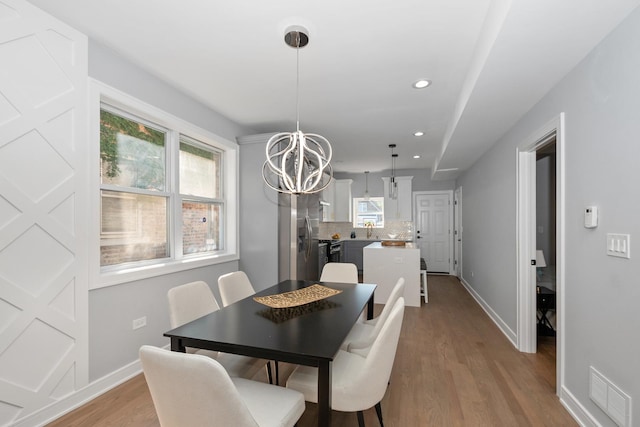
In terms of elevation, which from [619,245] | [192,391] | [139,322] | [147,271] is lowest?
[139,322]

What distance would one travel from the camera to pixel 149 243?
2855 mm

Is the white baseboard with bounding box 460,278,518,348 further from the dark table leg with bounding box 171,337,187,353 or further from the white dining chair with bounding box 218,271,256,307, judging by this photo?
the dark table leg with bounding box 171,337,187,353

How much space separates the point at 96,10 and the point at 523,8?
244 cm

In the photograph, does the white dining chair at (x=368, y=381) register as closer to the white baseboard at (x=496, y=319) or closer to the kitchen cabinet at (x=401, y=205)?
the white baseboard at (x=496, y=319)

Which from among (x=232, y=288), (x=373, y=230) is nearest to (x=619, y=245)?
(x=232, y=288)

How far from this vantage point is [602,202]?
68.2 inches

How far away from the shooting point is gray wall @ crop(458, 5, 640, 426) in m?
1.50

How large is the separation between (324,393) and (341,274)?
1.82 m

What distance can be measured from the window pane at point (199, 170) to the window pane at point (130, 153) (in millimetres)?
329

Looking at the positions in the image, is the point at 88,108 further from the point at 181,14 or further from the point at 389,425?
the point at 389,425

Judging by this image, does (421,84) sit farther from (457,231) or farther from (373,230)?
(373,230)

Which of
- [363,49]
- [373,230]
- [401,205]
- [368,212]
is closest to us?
[363,49]

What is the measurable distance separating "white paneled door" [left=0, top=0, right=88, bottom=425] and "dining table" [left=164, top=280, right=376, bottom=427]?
1.03 meters

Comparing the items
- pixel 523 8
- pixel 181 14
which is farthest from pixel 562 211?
pixel 181 14
